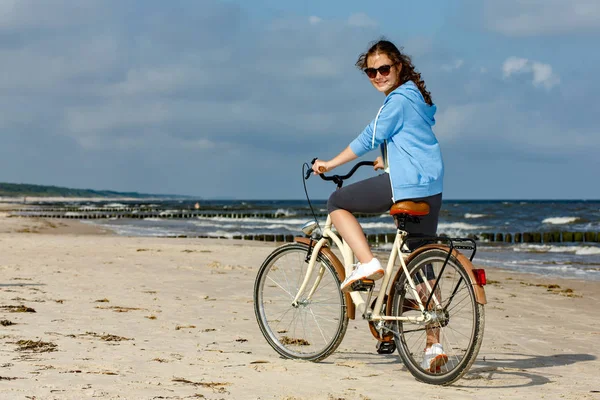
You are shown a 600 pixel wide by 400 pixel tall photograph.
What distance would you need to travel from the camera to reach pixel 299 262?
5.78m

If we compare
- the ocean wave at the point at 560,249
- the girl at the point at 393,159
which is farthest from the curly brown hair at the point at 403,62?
the ocean wave at the point at 560,249

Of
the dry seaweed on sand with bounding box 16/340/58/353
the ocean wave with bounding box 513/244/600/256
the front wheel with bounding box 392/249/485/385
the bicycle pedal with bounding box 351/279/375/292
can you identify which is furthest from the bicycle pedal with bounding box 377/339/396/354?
the ocean wave with bounding box 513/244/600/256

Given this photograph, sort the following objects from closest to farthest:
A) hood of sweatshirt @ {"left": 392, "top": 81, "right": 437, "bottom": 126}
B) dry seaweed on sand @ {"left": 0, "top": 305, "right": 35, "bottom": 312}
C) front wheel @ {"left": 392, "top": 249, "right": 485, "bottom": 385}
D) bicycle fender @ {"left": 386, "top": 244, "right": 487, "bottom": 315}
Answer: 1. bicycle fender @ {"left": 386, "top": 244, "right": 487, "bottom": 315}
2. front wheel @ {"left": 392, "top": 249, "right": 485, "bottom": 385}
3. hood of sweatshirt @ {"left": 392, "top": 81, "right": 437, "bottom": 126}
4. dry seaweed on sand @ {"left": 0, "top": 305, "right": 35, "bottom": 312}

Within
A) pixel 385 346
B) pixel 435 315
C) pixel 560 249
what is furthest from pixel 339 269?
pixel 560 249

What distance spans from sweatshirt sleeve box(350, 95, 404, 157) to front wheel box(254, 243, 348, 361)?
1.13 metres

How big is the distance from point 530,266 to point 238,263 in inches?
320

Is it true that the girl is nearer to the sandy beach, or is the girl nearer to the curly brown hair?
the curly brown hair

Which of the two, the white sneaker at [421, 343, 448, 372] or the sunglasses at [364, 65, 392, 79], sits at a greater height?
the sunglasses at [364, 65, 392, 79]

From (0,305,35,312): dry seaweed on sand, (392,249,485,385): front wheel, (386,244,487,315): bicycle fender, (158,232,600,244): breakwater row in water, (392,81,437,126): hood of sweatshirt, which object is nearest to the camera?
(386,244,487,315): bicycle fender

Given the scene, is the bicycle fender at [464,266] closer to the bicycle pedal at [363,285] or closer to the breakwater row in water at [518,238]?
the bicycle pedal at [363,285]

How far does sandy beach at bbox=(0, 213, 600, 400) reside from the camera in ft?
14.3

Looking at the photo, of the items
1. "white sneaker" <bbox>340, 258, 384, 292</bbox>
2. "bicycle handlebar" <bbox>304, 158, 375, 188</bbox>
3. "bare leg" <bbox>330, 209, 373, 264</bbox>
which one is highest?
"bicycle handlebar" <bbox>304, 158, 375, 188</bbox>

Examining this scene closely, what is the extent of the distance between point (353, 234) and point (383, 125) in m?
0.84

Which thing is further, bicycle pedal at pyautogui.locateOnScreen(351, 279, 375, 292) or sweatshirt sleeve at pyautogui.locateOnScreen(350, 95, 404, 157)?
bicycle pedal at pyautogui.locateOnScreen(351, 279, 375, 292)
